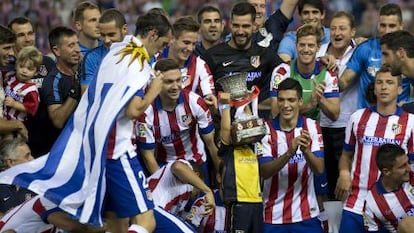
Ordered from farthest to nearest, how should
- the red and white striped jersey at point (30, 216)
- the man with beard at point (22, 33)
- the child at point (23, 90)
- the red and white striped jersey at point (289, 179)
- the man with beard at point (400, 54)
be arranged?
the man with beard at point (22, 33)
the child at point (23, 90)
the red and white striped jersey at point (289, 179)
the man with beard at point (400, 54)
the red and white striped jersey at point (30, 216)

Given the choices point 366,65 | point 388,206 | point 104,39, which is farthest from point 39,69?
point 388,206

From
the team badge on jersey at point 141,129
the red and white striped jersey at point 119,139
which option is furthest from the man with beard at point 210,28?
the red and white striped jersey at point 119,139

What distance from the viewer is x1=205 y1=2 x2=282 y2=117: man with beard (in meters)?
12.4

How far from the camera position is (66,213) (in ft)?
33.8

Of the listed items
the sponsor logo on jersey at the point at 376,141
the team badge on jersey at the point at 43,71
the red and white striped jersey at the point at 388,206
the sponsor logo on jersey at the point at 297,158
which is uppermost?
the team badge on jersey at the point at 43,71

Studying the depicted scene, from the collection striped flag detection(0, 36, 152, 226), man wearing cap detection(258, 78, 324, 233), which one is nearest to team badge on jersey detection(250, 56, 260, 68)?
man wearing cap detection(258, 78, 324, 233)

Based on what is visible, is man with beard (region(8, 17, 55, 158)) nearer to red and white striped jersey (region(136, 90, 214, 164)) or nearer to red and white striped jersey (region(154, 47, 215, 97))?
red and white striped jersey (region(136, 90, 214, 164))

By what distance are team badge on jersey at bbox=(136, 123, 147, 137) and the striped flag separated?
4.49 ft

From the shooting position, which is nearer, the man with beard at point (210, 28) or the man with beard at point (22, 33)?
the man with beard at point (22, 33)

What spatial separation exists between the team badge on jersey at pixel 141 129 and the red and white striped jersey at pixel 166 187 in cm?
36

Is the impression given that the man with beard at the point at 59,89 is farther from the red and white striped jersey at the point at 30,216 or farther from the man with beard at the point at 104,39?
the red and white striped jersey at the point at 30,216

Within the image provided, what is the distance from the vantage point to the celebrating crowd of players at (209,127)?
1005 centimetres

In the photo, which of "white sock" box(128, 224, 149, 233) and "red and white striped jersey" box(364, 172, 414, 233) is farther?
"red and white striped jersey" box(364, 172, 414, 233)

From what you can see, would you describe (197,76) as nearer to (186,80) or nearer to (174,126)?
(186,80)
